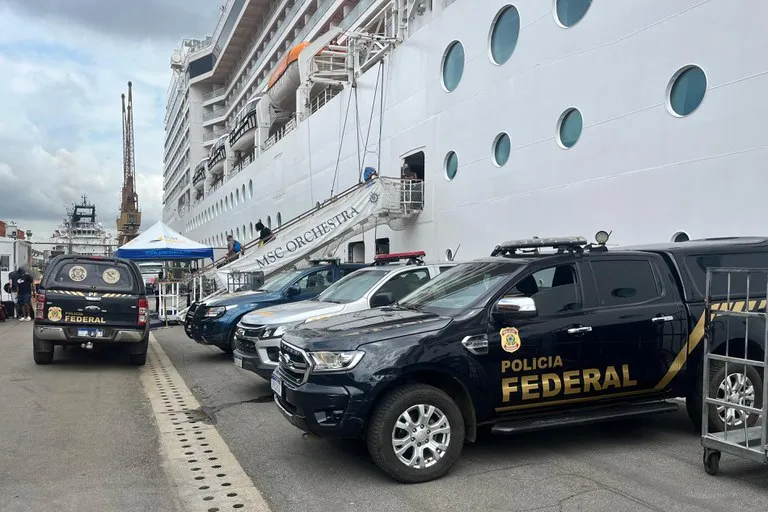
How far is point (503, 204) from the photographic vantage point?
39.2 feet

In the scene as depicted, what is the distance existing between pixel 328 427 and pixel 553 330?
1.88 metres

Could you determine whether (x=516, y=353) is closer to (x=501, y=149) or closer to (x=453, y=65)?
(x=501, y=149)

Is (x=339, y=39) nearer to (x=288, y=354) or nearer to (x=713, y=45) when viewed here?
(x=713, y=45)

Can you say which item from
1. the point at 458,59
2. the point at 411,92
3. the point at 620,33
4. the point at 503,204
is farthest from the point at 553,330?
the point at 411,92

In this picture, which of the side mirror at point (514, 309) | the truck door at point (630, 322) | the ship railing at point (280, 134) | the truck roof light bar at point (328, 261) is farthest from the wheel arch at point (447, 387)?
the ship railing at point (280, 134)

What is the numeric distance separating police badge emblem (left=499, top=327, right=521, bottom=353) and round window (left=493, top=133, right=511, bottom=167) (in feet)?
25.9

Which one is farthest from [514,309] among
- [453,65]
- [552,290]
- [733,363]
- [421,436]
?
[453,65]

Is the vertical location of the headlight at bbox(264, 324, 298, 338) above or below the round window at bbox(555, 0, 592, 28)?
below

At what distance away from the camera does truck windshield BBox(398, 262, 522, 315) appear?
4.86 metres

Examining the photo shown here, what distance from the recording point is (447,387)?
454 centimetres

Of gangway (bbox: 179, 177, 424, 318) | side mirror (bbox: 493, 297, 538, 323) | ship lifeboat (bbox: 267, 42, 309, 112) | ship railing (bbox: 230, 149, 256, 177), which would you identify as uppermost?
ship lifeboat (bbox: 267, 42, 309, 112)

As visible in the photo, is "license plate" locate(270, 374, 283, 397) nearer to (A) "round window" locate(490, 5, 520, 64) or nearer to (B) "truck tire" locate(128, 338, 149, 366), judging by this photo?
(B) "truck tire" locate(128, 338, 149, 366)

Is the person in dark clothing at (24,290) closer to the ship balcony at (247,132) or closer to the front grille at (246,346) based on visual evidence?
the front grille at (246,346)

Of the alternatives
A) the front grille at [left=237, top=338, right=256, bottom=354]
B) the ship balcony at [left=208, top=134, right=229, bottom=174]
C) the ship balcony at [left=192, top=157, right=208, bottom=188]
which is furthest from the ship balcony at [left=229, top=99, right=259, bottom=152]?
the front grille at [left=237, top=338, right=256, bottom=354]
